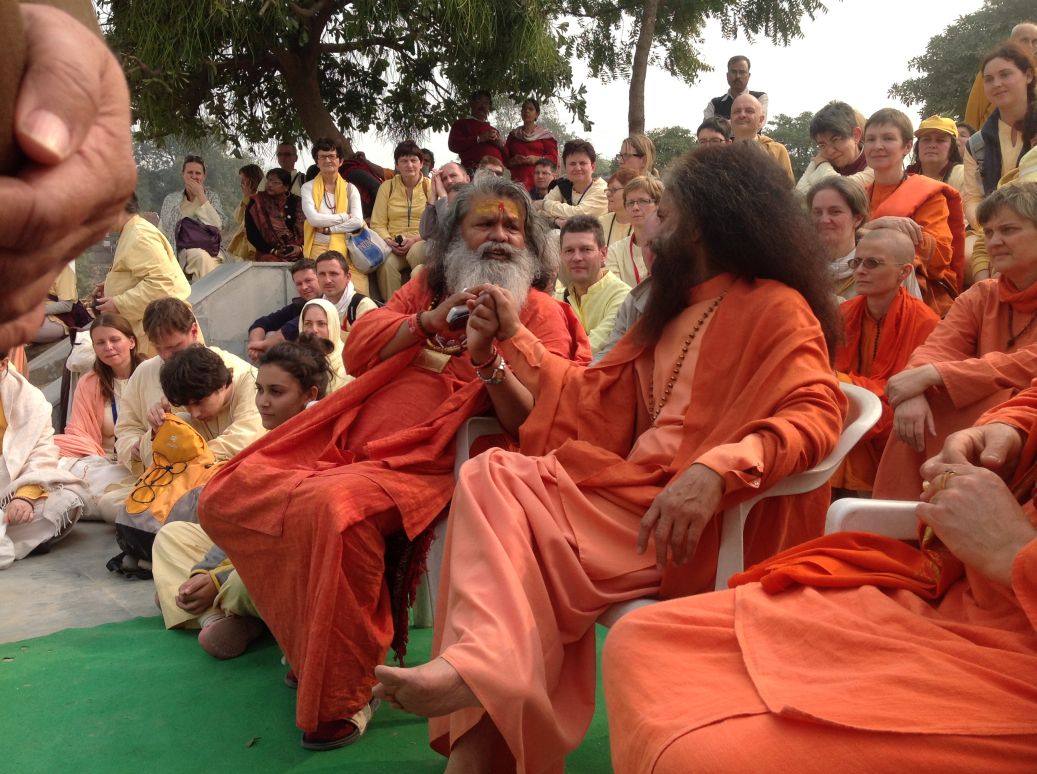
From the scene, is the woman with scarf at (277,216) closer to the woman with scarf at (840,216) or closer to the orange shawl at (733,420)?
the woman with scarf at (840,216)

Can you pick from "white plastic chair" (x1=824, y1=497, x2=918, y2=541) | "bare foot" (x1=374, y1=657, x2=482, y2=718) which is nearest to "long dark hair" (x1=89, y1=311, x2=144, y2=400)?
"bare foot" (x1=374, y1=657, x2=482, y2=718)

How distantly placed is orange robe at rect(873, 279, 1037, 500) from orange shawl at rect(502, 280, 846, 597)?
1.96 feet

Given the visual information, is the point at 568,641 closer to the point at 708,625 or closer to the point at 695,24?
the point at 708,625

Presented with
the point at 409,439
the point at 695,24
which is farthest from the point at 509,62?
the point at 409,439

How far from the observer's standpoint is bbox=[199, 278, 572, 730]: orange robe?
3.17m

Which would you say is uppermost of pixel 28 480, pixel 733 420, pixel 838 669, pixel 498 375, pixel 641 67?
pixel 641 67

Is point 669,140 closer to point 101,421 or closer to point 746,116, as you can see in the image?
point 746,116

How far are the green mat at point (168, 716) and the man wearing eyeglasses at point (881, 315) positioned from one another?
193 centimetres

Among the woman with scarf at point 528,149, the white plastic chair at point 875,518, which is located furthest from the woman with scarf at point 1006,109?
the woman with scarf at point 528,149

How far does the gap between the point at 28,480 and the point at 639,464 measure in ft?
14.6

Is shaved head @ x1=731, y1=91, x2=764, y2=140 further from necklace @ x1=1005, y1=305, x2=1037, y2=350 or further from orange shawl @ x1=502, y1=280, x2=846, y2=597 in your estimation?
orange shawl @ x1=502, y1=280, x2=846, y2=597

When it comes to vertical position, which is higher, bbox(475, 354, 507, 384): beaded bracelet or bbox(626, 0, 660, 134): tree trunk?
bbox(626, 0, 660, 134): tree trunk

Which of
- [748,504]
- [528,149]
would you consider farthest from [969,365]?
[528,149]

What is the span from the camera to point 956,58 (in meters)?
21.4
